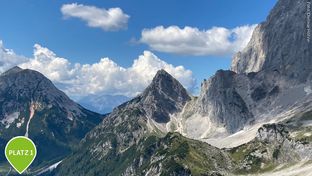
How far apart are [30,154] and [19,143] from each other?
107 cm

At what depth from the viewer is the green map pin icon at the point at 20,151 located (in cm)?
3388

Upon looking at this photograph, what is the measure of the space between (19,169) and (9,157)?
151 cm

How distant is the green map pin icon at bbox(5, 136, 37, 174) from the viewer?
33.9 m

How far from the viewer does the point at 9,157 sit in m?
34.1

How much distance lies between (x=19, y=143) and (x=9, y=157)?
112cm

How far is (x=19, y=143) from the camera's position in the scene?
113 feet

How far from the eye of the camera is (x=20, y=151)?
3472 cm

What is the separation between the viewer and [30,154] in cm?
3419

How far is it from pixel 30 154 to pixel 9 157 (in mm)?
1403

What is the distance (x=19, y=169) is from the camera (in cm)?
3522
